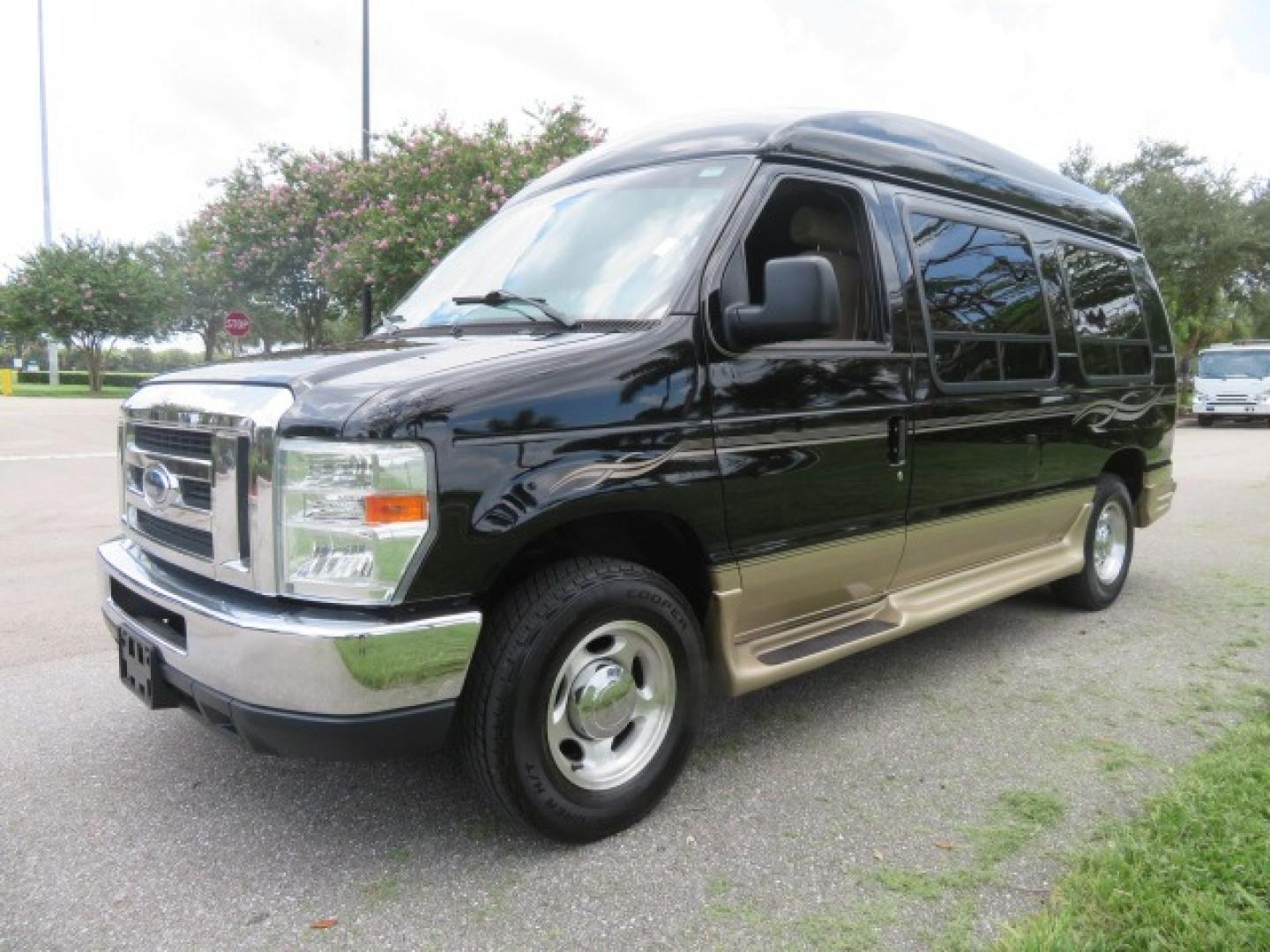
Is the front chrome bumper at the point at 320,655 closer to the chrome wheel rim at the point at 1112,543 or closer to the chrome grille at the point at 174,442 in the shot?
the chrome grille at the point at 174,442

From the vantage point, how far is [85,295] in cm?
3300

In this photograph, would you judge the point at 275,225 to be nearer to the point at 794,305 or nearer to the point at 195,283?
the point at 195,283

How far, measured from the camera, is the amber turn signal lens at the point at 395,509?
88.4 inches

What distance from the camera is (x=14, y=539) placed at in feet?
22.5

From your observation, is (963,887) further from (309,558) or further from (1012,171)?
(1012,171)

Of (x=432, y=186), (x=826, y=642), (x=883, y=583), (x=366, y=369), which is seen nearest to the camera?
(x=366, y=369)

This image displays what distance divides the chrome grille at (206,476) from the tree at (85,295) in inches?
1415

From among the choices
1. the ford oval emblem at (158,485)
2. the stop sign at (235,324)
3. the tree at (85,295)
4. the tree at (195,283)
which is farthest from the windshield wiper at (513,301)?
the tree at (85,295)

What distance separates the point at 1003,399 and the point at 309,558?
3066 millimetres

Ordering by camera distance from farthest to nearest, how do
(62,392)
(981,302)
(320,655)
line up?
(62,392) < (981,302) < (320,655)

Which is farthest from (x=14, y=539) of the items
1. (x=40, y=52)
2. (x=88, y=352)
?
(x=40, y=52)

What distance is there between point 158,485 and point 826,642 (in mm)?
2339

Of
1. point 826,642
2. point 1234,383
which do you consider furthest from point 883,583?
point 1234,383

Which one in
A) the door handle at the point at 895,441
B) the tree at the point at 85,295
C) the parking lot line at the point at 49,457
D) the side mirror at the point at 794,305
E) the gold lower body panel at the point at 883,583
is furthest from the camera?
the tree at the point at 85,295
